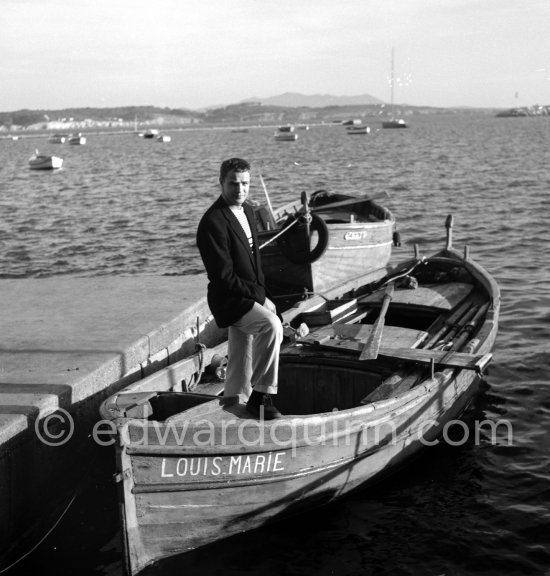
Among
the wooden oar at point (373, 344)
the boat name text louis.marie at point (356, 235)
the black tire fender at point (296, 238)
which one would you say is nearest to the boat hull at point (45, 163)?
the boat name text louis.marie at point (356, 235)

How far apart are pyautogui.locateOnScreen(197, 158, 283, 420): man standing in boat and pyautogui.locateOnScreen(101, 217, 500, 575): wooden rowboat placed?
45 cm

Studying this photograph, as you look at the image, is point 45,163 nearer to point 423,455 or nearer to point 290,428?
point 423,455

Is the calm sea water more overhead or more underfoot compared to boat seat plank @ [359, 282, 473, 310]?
more underfoot

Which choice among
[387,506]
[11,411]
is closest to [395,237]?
[387,506]

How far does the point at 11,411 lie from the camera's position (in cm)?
703

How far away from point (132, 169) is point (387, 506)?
53986 millimetres

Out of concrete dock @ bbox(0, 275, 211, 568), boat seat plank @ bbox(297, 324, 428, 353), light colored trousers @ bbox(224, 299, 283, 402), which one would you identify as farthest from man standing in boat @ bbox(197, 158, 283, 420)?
boat seat plank @ bbox(297, 324, 428, 353)

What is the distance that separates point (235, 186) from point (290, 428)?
2.23 m

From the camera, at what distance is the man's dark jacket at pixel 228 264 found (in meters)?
6.45

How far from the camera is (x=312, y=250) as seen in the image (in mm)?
14648

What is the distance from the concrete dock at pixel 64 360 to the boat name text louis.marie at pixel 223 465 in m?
1.52

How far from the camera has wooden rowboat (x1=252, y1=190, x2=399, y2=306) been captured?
47.8 feet

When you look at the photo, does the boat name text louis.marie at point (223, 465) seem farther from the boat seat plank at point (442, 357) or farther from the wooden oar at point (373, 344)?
the boat seat plank at point (442, 357)

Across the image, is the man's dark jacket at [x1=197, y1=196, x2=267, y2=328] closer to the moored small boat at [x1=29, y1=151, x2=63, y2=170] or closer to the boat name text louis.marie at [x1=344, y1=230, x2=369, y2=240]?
the boat name text louis.marie at [x1=344, y1=230, x2=369, y2=240]
